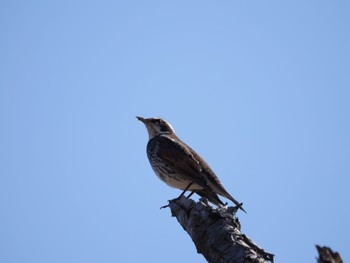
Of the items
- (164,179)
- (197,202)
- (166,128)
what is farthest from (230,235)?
(166,128)

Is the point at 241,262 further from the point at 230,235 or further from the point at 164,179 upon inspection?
the point at 164,179

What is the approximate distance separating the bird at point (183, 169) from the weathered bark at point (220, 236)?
12.2ft

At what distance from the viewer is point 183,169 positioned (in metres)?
10.0

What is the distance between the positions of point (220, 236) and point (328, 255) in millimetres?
1857

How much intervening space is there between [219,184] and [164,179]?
3.82 ft

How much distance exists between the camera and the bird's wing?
982cm

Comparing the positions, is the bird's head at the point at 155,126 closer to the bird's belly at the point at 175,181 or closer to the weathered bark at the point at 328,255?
the bird's belly at the point at 175,181

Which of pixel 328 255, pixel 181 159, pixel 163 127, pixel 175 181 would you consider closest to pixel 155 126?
pixel 163 127

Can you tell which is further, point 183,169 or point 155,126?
point 155,126

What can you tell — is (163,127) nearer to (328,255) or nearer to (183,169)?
(183,169)

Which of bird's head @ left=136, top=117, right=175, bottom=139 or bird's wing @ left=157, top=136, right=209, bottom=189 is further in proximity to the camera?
bird's head @ left=136, top=117, right=175, bottom=139

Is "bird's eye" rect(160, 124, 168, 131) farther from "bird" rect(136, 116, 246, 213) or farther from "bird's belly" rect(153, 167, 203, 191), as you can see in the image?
"bird's belly" rect(153, 167, 203, 191)

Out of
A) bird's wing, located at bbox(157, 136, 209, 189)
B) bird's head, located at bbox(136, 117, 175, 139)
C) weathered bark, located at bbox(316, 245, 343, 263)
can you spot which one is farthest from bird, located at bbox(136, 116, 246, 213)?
weathered bark, located at bbox(316, 245, 343, 263)

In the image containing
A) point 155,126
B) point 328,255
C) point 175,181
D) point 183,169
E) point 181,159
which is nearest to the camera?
point 328,255
